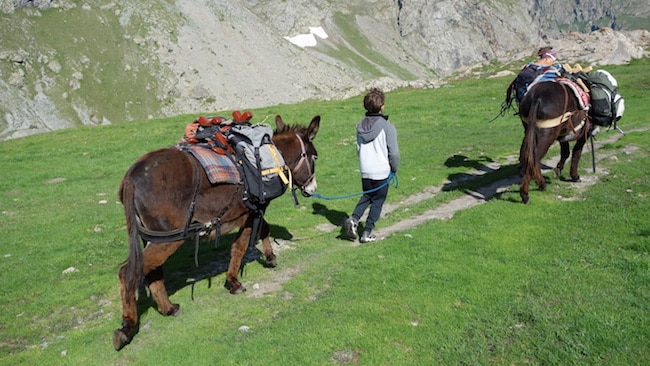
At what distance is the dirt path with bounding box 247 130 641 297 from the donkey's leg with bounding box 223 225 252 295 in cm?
28

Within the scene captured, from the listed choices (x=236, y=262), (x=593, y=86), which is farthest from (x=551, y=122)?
(x=236, y=262)

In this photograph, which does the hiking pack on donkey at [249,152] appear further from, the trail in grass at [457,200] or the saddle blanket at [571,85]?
the saddle blanket at [571,85]

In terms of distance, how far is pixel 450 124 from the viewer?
Result: 27.8m

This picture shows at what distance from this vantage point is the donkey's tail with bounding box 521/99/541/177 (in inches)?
443

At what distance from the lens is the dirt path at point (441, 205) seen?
336 inches

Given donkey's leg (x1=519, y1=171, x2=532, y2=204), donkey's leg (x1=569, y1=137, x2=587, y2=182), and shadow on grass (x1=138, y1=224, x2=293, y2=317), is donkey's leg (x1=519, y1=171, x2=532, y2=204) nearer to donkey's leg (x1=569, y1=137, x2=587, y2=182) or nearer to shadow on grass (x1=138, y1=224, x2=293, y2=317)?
donkey's leg (x1=569, y1=137, x2=587, y2=182)

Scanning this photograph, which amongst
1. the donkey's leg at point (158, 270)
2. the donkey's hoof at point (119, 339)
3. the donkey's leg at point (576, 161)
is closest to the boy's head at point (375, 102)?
the donkey's leg at point (158, 270)

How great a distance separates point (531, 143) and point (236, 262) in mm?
8037

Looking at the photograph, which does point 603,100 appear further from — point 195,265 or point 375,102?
point 195,265

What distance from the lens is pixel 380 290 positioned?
7.23 meters

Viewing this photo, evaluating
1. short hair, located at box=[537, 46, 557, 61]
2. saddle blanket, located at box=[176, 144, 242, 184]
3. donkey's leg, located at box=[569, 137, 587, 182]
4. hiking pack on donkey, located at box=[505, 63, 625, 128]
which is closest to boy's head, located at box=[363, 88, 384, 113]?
saddle blanket, located at box=[176, 144, 242, 184]

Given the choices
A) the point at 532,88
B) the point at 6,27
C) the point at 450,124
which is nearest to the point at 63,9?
the point at 6,27

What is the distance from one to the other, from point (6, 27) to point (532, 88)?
463ft

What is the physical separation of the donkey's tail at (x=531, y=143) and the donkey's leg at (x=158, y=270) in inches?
344
